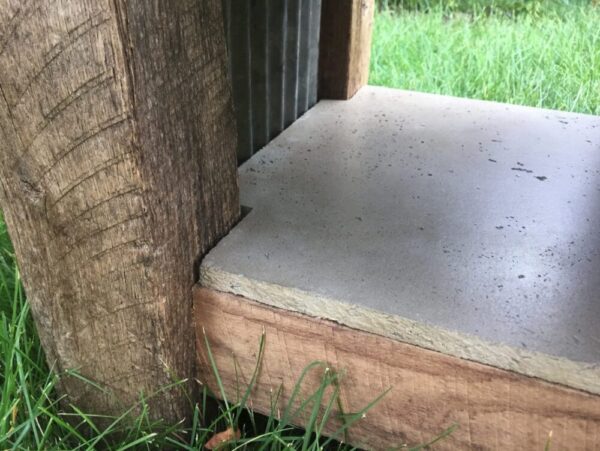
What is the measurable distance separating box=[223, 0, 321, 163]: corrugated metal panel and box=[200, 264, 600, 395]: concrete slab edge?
20.1 inches

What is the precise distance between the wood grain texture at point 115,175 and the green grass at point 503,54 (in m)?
1.56

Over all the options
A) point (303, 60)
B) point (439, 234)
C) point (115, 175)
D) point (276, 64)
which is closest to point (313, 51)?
point (303, 60)

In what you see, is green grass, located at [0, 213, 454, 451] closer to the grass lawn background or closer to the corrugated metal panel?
the grass lawn background

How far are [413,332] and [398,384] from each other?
96mm

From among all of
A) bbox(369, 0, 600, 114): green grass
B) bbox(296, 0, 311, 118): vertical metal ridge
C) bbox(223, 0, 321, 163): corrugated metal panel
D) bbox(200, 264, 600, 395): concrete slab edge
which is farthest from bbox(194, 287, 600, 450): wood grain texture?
bbox(369, 0, 600, 114): green grass

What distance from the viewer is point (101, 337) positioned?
1005mm

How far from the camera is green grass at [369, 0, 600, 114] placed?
2309mm

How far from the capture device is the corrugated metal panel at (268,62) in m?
1.37

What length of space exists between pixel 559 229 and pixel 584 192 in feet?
0.57

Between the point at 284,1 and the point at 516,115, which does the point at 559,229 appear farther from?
the point at 284,1

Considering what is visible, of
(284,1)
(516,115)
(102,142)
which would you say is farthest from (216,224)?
(516,115)

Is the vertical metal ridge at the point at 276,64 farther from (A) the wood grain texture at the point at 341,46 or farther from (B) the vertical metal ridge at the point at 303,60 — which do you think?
(A) the wood grain texture at the point at 341,46

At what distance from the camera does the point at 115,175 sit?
0.85m

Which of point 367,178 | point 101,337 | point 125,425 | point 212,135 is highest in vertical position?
point 212,135
